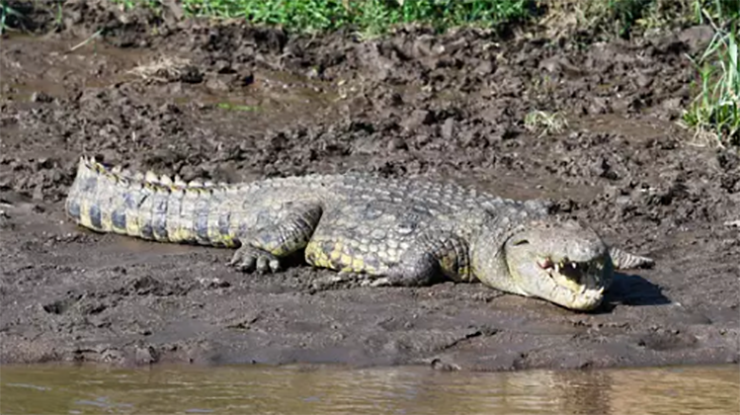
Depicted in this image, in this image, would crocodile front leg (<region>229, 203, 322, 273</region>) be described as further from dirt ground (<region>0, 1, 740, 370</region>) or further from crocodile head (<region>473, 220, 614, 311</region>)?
crocodile head (<region>473, 220, 614, 311</region>)

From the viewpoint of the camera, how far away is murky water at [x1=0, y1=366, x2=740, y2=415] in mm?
5367

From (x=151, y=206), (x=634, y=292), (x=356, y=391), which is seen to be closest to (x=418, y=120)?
(x=151, y=206)

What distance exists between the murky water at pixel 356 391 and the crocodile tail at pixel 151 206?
183cm

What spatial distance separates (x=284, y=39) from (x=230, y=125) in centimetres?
158

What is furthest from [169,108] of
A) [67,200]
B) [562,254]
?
[562,254]

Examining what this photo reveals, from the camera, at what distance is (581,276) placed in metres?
6.46

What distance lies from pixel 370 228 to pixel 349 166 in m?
1.90

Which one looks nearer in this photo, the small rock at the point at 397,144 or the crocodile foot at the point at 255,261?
the crocodile foot at the point at 255,261

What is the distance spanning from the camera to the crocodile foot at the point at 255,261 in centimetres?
707

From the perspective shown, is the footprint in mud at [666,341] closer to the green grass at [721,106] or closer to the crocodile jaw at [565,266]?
the crocodile jaw at [565,266]

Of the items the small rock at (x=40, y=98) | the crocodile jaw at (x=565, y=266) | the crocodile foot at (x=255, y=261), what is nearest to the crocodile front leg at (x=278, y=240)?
the crocodile foot at (x=255, y=261)

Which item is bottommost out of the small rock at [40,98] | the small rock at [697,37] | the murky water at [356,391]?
the small rock at [40,98]

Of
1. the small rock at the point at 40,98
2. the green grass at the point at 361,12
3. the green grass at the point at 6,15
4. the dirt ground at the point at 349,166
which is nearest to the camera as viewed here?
the dirt ground at the point at 349,166

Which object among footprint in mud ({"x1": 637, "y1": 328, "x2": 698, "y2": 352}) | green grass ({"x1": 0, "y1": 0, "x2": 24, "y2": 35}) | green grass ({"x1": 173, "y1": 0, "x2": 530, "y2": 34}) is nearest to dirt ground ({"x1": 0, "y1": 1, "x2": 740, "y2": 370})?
footprint in mud ({"x1": 637, "y1": 328, "x2": 698, "y2": 352})
